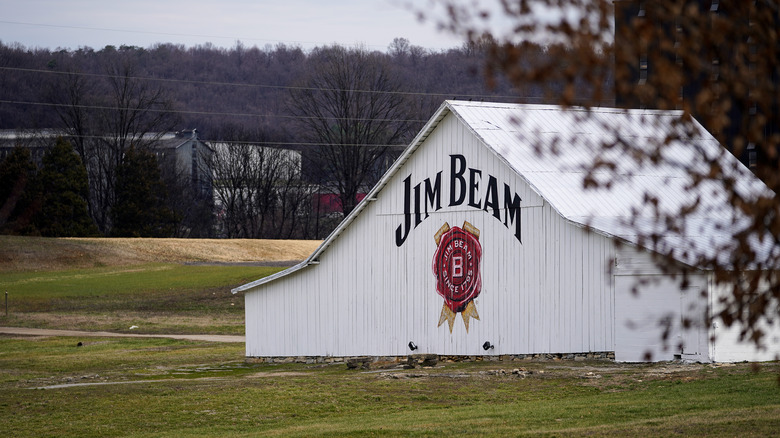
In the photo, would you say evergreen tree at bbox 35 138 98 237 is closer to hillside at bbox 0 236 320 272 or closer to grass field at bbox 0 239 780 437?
hillside at bbox 0 236 320 272

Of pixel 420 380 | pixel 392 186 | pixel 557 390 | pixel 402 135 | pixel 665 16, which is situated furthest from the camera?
pixel 402 135

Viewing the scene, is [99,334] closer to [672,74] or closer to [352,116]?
[672,74]

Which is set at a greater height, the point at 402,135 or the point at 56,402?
the point at 402,135

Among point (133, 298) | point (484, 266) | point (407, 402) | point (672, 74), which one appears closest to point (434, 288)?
point (484, 266)

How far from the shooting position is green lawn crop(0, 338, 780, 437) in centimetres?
1570

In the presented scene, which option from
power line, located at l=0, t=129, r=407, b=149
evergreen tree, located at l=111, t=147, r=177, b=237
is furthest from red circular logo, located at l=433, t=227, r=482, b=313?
evergreen tree, located at l=111, t=147, r=177, b=237

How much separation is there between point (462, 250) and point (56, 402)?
38.5 feet

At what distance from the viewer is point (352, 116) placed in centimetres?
8856

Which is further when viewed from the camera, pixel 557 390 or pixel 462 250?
pixel 462 250

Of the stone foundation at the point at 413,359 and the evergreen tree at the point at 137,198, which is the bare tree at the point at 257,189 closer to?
the evergreen tree at the point at 137,198

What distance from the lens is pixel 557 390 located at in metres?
20.5

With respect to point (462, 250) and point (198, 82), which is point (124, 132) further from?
point (462, 250)

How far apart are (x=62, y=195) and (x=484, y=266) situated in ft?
188

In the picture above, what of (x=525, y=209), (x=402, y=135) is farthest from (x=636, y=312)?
(x=402, y=135)
